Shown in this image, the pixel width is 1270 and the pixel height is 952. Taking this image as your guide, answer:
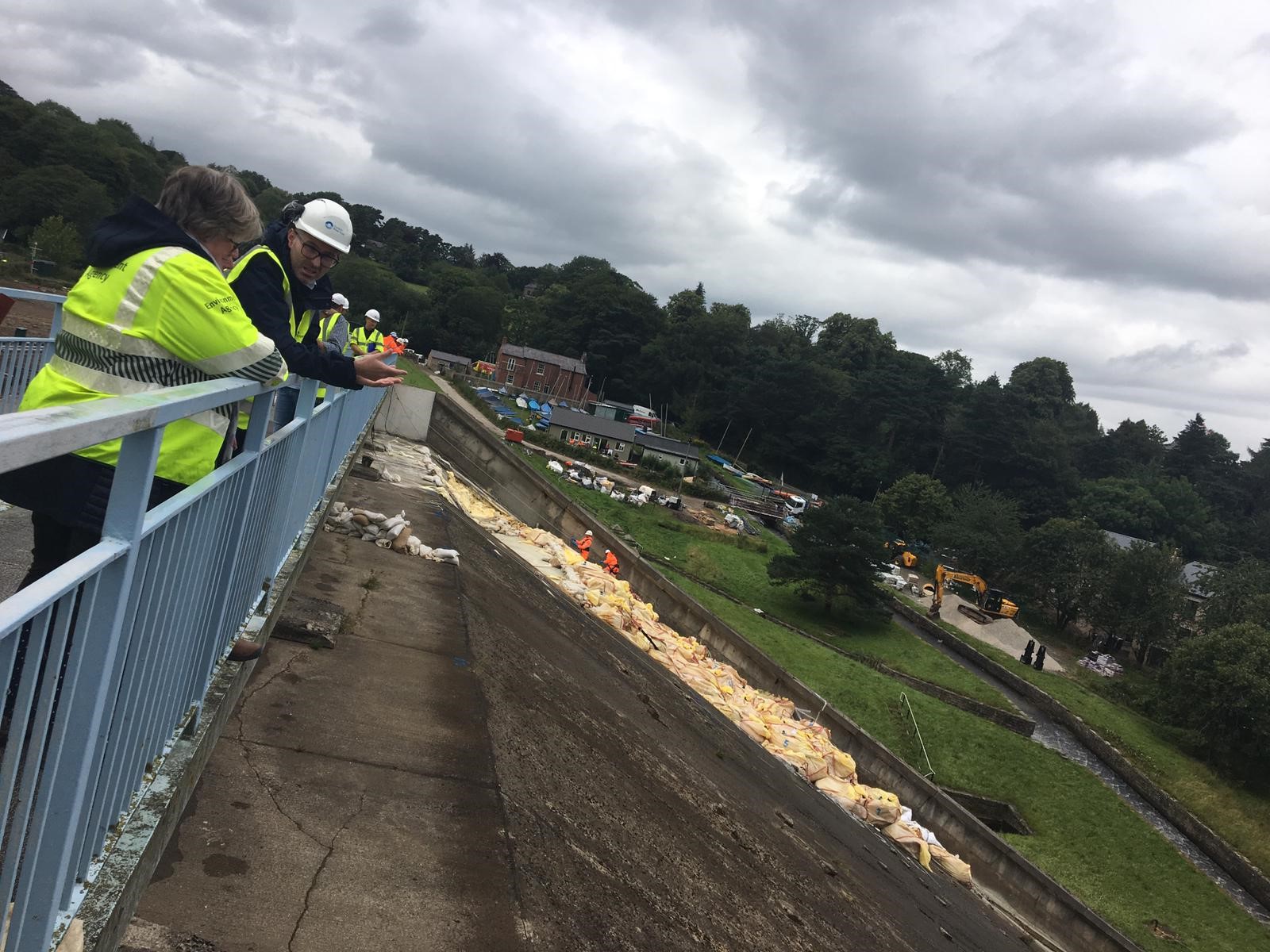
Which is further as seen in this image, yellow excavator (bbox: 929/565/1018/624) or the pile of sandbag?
yellow excavator (bbox: 929/565/1018/624)

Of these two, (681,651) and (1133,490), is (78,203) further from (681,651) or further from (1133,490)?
(1133,490)

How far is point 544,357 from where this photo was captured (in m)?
79.2

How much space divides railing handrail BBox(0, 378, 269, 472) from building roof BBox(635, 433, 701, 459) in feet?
184

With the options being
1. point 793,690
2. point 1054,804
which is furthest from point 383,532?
point 1054,804

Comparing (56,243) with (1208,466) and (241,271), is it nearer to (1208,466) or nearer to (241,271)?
(241,271)

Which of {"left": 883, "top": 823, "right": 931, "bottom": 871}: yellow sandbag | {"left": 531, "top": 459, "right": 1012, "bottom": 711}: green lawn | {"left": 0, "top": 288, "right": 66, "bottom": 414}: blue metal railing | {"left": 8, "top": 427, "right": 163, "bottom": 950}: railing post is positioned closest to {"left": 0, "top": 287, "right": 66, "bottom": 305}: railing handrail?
{"left": 0, "top": 288, "right": 66, "bottom": 414}: blue metal railing

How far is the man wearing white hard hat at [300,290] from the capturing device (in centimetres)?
317

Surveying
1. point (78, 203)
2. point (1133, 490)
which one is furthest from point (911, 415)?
point (78, 203)

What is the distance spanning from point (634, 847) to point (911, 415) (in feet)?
247

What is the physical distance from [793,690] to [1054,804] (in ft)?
23.5

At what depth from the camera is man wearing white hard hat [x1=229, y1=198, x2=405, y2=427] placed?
3.17m

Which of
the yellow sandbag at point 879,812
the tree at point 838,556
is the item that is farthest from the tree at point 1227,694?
the yellow sandbag at point 879,812

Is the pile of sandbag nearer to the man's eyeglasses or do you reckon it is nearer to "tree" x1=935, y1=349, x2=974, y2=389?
the man's eyeglasses

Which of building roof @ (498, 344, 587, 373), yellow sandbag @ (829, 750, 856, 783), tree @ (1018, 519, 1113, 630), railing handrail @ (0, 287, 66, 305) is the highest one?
building roof @ (498, 344, 587, 373)
